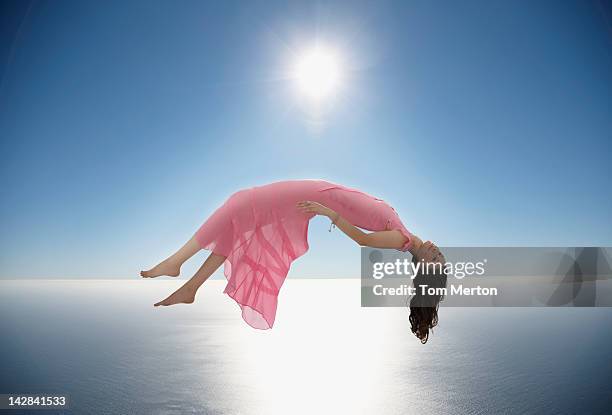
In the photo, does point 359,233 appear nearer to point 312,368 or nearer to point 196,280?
point 196,280

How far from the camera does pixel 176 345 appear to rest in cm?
12544

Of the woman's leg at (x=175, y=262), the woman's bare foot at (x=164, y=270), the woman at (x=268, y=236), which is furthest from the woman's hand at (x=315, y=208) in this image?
the woman's bare foot at (x=164, y=270)

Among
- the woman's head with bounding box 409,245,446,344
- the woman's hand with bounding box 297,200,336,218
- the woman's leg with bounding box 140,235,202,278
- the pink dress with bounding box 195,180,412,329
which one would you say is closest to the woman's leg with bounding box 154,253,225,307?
the pink dress with bounding box 195,180,412,329

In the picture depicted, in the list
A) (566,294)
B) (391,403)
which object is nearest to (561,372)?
(391,403)

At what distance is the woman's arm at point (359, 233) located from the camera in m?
4.73

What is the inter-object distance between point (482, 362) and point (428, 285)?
337 feet

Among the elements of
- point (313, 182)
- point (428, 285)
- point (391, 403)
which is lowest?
point (391, 403)

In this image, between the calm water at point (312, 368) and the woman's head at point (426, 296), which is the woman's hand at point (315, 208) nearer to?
the woman's head at point (426, 296)

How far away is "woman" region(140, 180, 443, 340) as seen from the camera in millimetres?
5180

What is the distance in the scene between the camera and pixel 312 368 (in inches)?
4724

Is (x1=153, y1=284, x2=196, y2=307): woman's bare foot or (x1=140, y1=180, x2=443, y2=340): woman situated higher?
(x1=140, y1=180, x2=443, y2=340): woman

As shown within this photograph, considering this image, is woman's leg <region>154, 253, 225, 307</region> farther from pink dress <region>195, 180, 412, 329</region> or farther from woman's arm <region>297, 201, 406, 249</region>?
woman's arm <region>297, 201, 406, 249</region>

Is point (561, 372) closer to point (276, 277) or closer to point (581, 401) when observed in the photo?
point (581, 401)

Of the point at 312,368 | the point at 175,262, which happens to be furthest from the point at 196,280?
the point at 312,368
